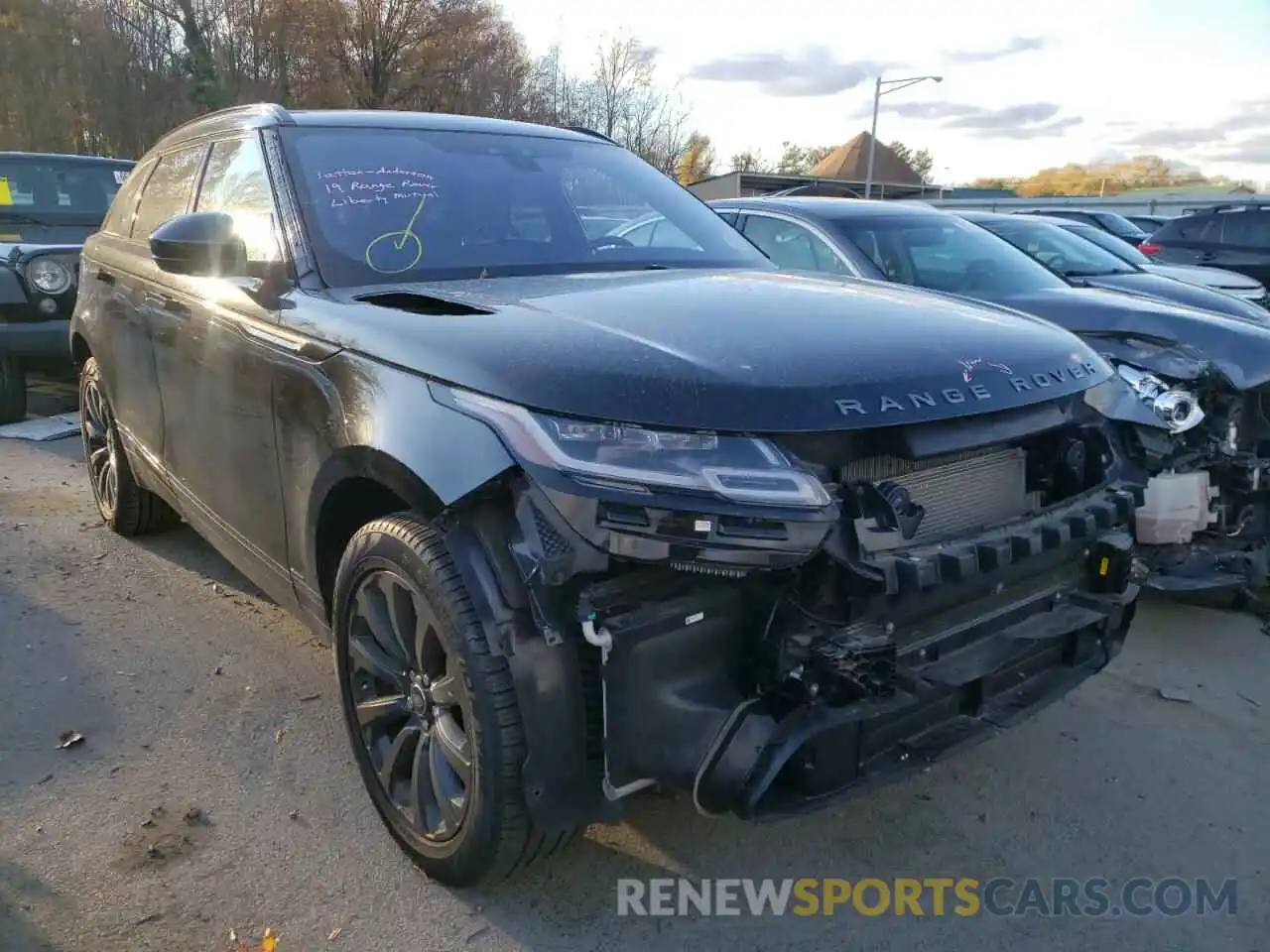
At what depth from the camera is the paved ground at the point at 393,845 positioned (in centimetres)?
236

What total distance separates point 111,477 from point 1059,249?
6561mm

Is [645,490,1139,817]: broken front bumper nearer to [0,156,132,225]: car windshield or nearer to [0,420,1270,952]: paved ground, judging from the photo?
[0,420,1270,952]: paved ground

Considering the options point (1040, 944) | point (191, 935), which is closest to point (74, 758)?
point (191, 935)

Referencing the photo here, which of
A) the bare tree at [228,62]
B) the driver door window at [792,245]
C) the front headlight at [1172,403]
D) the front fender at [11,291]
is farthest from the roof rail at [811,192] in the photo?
the bare tree at [228,62]

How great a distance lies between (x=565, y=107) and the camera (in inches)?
1673

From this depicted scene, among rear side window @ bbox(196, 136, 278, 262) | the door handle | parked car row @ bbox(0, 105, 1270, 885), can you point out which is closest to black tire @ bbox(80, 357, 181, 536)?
the door handle

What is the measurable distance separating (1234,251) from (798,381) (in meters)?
13.0

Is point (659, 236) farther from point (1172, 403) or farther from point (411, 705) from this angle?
point (1172, 403)

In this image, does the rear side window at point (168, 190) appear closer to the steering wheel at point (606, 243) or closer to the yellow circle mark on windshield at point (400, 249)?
the yellow circle mark on windshield at point (400, 249)

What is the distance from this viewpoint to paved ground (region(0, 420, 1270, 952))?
2.36 metres

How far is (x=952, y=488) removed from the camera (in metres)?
2.35

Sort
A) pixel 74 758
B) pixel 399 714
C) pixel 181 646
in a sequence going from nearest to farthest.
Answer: pixel 399 714, pixel 74 758, pixel 181 646

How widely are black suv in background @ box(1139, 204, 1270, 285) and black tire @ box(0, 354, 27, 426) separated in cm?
1234

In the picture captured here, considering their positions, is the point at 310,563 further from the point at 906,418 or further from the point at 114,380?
the point at 114,380
